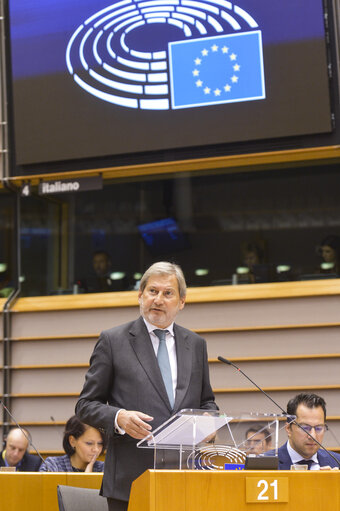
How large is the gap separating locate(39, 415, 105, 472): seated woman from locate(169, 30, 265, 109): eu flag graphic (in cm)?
341

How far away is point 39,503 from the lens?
4008mm

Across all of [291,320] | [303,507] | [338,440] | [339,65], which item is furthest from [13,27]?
[303,507]

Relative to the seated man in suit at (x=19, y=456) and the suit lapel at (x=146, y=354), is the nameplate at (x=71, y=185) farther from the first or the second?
the suit lapel at (x=146, y=354)

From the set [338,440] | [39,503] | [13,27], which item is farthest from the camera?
[13,27]

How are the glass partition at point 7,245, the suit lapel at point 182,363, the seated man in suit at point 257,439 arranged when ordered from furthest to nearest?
the glass partition at point 7,245
the suit lapel at point 182,363
the seated man in suit at point 257,439

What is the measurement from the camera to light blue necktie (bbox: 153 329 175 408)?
317 centimetres

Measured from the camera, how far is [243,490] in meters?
2.61

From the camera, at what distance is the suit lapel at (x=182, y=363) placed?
10.4ft

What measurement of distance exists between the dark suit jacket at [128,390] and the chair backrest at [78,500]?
1.49 feet

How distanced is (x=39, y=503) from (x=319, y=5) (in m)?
4.75

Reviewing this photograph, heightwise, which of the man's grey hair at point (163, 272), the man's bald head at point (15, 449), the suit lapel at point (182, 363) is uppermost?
the man's grey hair at point (163, 272)

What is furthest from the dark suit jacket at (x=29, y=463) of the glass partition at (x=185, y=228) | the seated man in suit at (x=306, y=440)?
the seated man in suit at (x=306, y=440)

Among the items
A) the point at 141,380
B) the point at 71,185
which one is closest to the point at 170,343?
the point at 141,380

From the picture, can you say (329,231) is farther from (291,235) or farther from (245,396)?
(245,396)
